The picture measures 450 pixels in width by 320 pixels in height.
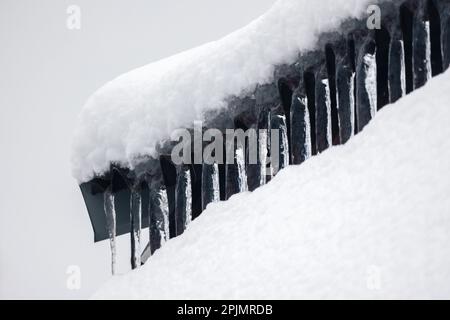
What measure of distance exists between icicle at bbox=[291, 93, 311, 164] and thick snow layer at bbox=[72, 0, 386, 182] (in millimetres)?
281

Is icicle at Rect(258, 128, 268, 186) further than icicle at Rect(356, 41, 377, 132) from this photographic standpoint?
Yes

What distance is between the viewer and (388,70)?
4.59 metres

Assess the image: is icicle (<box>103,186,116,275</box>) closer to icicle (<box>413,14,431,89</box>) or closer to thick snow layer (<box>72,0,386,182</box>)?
thick snow layer (<box>72,0,386,182</box>)

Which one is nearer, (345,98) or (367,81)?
(367,81)

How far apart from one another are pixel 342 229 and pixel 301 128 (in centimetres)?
99

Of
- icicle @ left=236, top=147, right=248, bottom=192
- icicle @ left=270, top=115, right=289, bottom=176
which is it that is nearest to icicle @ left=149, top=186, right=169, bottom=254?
icicle @ left=236, top=147, right=248, bottom=192

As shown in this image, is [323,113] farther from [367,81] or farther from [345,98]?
[367,81]

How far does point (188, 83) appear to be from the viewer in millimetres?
5219

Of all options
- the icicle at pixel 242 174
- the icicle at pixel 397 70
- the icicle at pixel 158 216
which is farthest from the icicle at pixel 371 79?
the icicle at pixel 158 216

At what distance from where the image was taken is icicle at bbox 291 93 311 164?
491 centimetres

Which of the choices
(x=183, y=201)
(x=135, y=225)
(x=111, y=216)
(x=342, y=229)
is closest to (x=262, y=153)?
(x=183, y=201)

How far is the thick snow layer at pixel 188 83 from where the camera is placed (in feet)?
15.6
